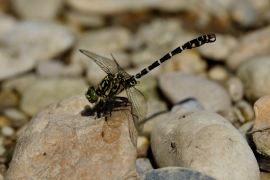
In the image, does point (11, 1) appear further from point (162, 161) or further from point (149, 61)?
point (162, 161)

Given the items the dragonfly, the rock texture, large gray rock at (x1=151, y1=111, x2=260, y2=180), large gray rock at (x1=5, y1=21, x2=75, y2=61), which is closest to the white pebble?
the dragonfly

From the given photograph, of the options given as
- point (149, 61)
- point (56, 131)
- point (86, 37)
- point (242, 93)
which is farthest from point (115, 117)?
point (86, 37)

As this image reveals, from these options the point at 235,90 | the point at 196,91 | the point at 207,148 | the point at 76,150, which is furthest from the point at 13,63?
the point at 207,148

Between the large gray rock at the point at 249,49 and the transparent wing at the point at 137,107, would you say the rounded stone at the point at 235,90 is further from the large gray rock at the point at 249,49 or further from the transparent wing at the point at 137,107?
the transparent wing at the point at 137,107

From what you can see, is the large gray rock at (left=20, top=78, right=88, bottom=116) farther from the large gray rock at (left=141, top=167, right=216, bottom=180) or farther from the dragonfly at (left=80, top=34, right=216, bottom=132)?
the large gray rock at (left=141, top=167, right=216, bottom=180)

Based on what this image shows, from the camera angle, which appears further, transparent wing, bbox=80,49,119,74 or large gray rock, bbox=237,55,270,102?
large gray rock, bbox=237,55,270,102

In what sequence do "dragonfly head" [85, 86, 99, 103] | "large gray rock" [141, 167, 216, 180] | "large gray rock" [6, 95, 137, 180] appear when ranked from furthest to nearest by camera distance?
"dragonfly head" [85, 86, 99, 103], "large gray rock" [6, 95, 137, 180], "large gray rock" [141, 167, 216, 180]
